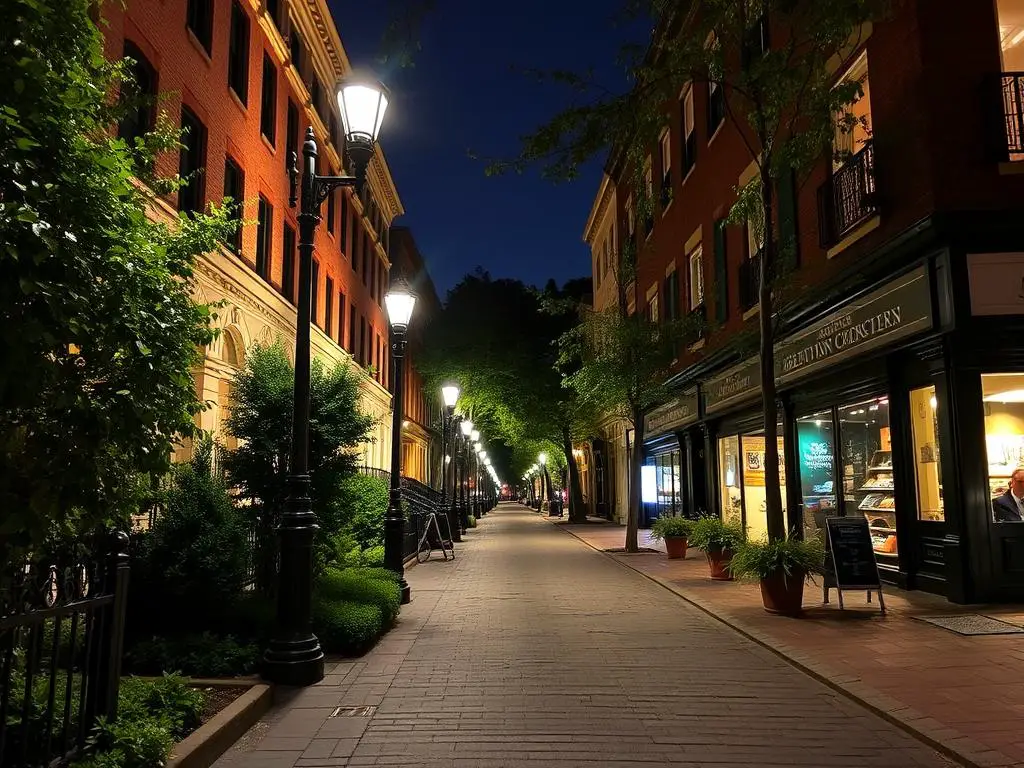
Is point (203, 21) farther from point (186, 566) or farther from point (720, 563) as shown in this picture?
Answer: point (720, 563)

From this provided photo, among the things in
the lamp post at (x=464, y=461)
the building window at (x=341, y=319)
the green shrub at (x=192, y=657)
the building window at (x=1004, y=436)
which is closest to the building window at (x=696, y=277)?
the building window at (x=1004, y=436)

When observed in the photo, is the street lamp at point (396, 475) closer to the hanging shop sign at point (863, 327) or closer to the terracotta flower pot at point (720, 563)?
the terracotta flower pot at point (720, 563)

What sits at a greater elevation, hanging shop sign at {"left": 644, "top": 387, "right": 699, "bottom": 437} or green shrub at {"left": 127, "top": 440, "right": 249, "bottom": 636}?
hanging shop sign at {"left": 644, "top": 387, "right": 699, "bottom": 437}

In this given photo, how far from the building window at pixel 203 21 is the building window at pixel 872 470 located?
14604 millimetres

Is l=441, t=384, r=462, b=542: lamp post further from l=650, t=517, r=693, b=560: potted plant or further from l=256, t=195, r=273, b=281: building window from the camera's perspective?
l=650, t=517, r=693, b=560: potted plant

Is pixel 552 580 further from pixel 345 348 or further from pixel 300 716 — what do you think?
pixel 345 348

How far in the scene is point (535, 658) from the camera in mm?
7789

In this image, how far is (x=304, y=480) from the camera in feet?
24.3

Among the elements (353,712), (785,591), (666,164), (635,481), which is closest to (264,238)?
(635,481)

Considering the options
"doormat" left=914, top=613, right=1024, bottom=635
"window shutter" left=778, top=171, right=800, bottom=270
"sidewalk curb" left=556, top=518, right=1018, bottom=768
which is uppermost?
"window shutter" left=778, top=171, right=800, bottom=270

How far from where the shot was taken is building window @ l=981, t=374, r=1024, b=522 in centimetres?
998

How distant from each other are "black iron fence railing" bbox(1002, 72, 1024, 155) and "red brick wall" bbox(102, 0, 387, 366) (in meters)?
9.81

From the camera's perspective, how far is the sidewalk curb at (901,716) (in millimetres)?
4715

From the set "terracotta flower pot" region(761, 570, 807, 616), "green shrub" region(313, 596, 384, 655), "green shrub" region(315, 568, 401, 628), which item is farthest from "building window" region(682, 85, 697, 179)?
"green shrub" region(313, 596, 384, 655)
